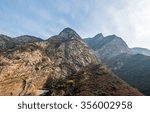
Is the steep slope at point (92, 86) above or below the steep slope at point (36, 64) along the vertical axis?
below

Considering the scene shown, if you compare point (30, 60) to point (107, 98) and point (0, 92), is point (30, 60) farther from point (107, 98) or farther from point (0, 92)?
point (107, 98)

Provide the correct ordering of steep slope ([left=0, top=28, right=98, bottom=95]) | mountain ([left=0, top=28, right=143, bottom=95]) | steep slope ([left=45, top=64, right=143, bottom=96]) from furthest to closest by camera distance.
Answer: steep slope ([left=0, top=28, right=98, bottom=95]) → mountain ([left=0, top=28, right=143, bottom=95]) → steep slope ([left=45, top=64, right=143, bottom=96])

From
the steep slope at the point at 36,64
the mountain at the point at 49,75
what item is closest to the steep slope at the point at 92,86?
the mountain at the point at 49,75

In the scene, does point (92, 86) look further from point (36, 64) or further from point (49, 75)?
point (36, 64)

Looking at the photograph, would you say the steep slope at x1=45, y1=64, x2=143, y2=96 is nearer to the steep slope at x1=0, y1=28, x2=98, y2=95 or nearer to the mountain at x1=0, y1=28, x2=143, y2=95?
the mountain at x1=0, y1=28, x2=143, y2=95

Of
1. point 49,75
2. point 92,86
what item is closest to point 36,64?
point 49,75

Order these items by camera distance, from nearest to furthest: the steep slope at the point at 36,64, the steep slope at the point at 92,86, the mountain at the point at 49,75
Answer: the steep slope at the point at 92,86
the mountain at the point at 49,75
the steep slope at the point at 36,64

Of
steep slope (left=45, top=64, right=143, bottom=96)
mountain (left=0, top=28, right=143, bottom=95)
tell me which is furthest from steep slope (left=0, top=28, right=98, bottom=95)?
steep slope (left=45, top=64, right=143, bottom=96)

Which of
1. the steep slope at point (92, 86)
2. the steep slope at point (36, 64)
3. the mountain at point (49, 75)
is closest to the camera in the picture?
the steep slope at point (92, 86)

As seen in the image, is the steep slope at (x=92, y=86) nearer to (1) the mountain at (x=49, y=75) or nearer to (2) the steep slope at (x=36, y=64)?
(1) the mountain at (x=49, y=75)
